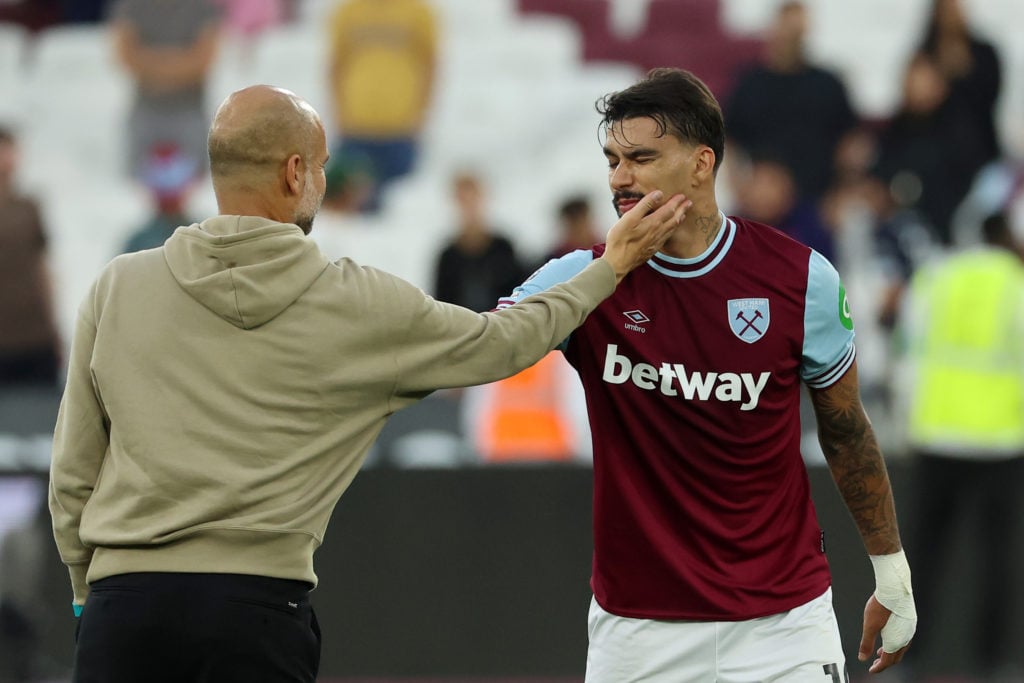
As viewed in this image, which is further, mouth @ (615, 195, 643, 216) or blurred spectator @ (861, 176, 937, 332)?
blurred spectator @ (861, 176, 937, 332)

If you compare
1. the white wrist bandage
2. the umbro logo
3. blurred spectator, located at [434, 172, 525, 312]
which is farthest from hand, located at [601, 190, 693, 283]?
blurred spectator, located at [434, 172, 525, 312]

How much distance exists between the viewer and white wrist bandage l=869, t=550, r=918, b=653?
3.99 m

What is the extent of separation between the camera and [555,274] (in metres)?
3.82

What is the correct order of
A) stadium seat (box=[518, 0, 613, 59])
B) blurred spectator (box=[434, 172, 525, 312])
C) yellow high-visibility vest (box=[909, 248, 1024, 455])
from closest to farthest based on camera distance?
yellow high-visibility vest (box=[909, 248, 1024, 455]) < blurred spectator (box=[434, 172, 525, 312]) < stadium seat (box=[518, 0, 613, 59])

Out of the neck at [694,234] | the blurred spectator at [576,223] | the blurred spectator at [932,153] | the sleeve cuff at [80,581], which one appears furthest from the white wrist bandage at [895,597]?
the blurred spectator at [932,153]

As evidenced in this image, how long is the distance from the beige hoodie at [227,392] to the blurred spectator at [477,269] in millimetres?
5716

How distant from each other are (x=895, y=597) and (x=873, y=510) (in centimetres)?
22

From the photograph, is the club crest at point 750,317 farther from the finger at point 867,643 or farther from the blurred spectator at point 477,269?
the blurred spectator at point 477,269

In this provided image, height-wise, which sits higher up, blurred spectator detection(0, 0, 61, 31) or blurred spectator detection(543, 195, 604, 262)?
blurred spectator detection(0, 0, 61, 31)

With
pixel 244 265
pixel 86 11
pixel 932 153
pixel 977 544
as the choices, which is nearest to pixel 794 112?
pixel 932 153

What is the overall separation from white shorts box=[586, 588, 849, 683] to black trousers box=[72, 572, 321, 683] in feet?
2.94

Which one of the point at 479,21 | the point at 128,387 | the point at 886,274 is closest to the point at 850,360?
the point at 128,387

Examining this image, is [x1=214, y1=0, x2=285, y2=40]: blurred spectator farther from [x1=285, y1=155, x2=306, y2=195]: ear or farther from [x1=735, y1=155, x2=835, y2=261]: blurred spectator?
[x1=285, y1=155, x2=306, y2=195]: ear

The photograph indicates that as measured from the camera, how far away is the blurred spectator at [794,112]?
10281 millimetres
